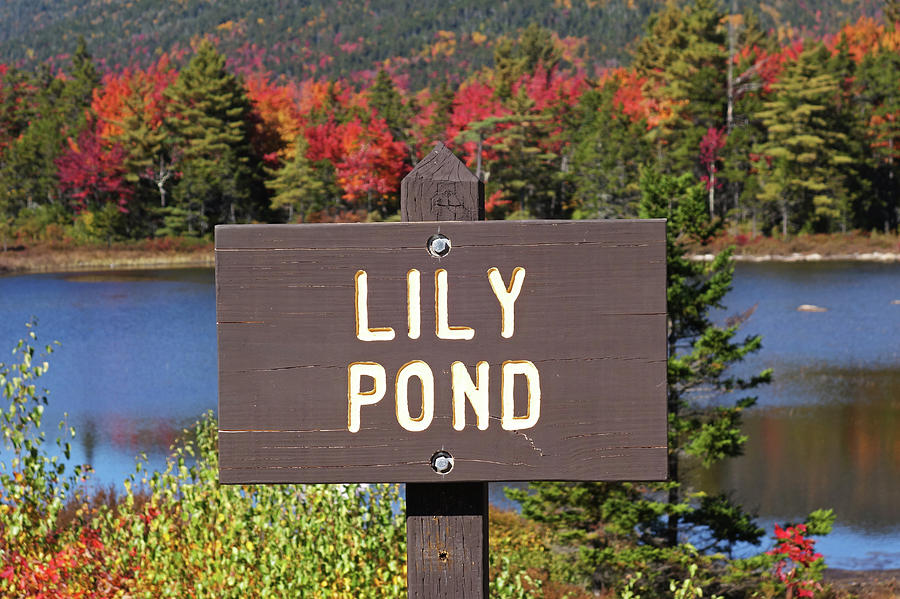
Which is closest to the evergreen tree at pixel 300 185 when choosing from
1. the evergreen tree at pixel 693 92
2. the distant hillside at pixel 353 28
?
the evergreen tree at pixel 693 92

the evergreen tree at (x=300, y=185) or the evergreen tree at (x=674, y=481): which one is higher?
the evergreen tree at (x=300, y=185)

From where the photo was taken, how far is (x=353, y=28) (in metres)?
126

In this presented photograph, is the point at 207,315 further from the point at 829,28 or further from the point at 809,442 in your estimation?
the point at 829,28

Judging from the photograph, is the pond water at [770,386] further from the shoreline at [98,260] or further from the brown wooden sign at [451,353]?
the brown wooden sign at [451,353]

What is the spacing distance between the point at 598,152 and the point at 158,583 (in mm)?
35375

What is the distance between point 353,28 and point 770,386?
115488 millimetres

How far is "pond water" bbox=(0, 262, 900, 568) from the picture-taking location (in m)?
11.7

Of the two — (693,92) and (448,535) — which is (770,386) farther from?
(693,92)

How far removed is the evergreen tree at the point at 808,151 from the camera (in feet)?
133

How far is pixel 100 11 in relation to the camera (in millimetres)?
150000

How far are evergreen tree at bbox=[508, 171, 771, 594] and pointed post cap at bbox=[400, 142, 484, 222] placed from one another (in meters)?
5.84

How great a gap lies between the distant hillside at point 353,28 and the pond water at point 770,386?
7482 cm

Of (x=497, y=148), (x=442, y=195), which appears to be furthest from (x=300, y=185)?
(x=442, y=195)

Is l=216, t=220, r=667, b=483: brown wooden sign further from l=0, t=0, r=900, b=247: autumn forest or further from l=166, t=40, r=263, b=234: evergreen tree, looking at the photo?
l=166, t=40, r=263, b=234: evergreen tree
